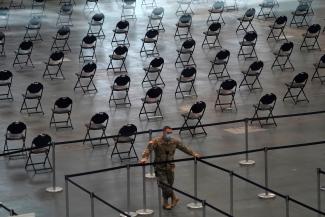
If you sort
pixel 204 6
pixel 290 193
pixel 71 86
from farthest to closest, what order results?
pixel 204 6
pixel 71 86
pixel 290 193

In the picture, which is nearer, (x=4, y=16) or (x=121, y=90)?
(x=121, y=90)

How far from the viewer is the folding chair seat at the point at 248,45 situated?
29.4 m

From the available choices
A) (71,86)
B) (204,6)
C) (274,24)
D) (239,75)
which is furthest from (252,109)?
(204,6)

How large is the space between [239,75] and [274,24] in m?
4.95

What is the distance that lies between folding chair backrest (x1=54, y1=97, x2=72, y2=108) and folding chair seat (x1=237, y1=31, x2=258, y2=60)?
26.1ft

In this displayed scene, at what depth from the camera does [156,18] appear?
33.8 metres

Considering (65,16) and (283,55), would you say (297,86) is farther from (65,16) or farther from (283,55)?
(65,16)

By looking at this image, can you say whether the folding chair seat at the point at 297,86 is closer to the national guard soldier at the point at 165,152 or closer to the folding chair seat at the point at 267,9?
the national guard soldier at the point at 165,152

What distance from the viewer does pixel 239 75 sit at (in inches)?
1086

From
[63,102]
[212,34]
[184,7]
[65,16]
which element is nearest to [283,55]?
[212,34]

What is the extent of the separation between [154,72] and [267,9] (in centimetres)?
1146

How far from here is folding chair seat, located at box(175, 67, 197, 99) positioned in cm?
2547

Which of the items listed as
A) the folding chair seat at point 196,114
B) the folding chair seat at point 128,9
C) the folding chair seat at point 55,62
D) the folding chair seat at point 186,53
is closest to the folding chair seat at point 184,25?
the folding chair seat at point 186,53

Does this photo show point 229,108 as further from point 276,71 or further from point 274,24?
point 274,24
